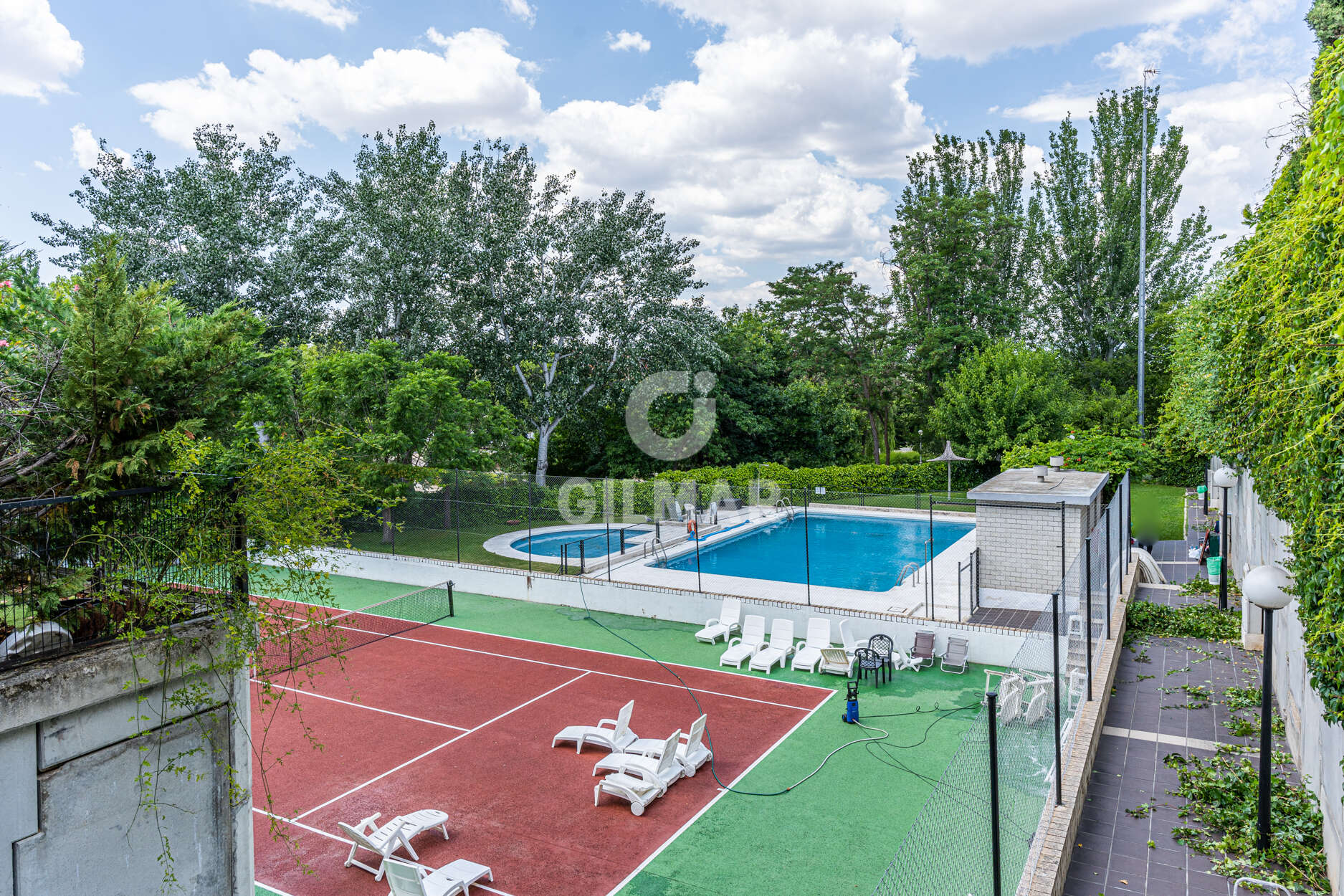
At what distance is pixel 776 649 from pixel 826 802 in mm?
5684

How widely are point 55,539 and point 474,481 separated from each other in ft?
62.5

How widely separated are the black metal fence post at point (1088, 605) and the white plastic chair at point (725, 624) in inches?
298

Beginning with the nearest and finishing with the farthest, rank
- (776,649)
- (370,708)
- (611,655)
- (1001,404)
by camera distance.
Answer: (370,708), (776,649), (611,655), (1001,404)

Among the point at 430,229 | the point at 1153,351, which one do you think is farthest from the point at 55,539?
the point at 1153,351

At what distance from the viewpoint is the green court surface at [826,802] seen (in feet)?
28.6

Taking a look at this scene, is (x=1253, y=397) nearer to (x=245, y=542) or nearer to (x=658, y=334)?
(x=245, y=542)

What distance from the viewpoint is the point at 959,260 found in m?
44.1

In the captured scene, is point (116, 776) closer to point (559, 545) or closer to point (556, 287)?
point (559, 545)

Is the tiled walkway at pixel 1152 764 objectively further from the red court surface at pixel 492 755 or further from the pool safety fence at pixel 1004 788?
the red court surface at pixel 492 755

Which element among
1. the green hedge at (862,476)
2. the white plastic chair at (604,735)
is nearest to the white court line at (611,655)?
the white plastic chair at (604,735)

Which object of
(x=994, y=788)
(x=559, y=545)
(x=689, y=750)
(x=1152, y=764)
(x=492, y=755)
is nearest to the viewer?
(x=994, y=788)

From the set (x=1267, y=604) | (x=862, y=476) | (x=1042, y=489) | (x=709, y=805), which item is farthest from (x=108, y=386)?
(x=862, y=476)

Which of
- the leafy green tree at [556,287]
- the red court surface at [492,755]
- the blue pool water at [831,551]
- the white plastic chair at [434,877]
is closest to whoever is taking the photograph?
the white plastic chair at [434,877]

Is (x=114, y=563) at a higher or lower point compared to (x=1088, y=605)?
higher
